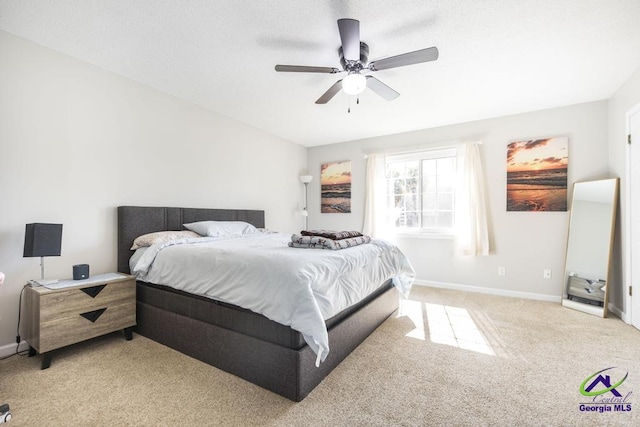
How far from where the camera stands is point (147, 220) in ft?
9.66

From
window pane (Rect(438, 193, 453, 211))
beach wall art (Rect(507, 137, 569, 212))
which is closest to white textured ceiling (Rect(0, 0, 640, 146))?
beach wall art (Rect(507, 137, 569, 212))

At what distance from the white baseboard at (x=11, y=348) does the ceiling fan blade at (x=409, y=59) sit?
11.6 feet

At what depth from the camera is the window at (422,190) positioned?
4.32 meters

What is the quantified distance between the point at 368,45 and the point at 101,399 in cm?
307

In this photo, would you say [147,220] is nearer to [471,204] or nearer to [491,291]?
[471,204]

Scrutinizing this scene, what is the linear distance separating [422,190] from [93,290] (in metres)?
4.23

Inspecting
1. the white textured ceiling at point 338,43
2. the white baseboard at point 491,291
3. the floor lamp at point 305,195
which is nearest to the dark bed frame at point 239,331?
the white textured ceiling at point 338,43

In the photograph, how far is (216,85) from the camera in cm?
301

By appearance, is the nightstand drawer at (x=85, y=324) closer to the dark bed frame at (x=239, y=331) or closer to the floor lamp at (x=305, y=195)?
the dark bed frame at (x=239, y=331)

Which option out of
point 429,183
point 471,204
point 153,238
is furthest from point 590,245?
point 153,238

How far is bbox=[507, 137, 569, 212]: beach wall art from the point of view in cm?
356

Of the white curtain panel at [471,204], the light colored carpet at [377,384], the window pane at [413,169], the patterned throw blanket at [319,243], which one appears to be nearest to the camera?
the light colored carpet at [377,384]

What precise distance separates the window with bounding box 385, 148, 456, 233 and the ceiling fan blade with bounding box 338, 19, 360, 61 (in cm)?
277

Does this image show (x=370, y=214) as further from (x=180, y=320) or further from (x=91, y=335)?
(x=91, y=335)
